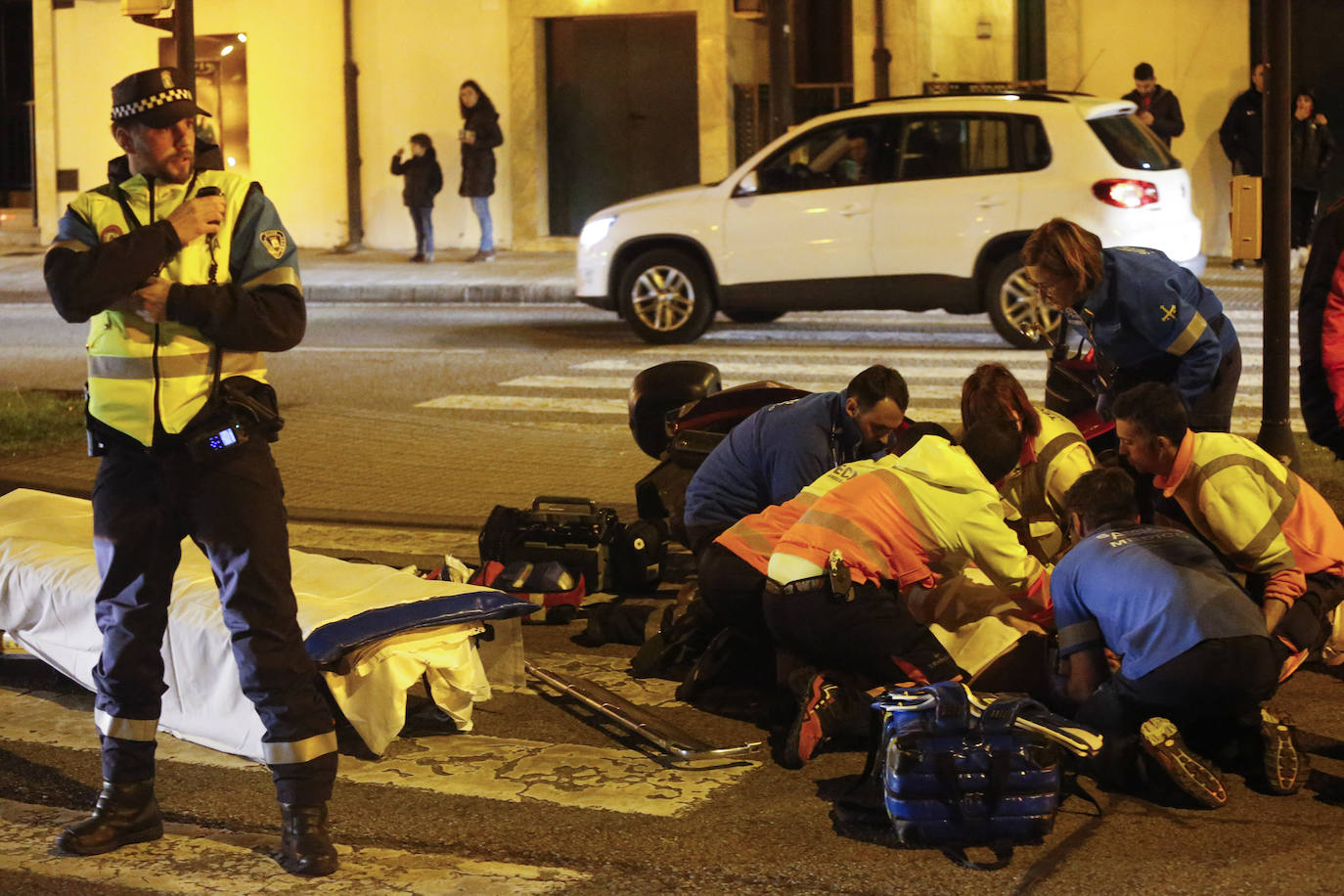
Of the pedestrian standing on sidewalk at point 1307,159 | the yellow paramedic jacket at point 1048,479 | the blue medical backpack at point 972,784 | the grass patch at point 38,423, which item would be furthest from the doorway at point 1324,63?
Result: the blue medical backpack at point 972,784

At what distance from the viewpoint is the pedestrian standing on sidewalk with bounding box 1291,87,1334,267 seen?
58.9 feet

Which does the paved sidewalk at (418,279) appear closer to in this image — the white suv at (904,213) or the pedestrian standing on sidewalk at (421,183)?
the pedestrian standing on sidewalk at (421,183)

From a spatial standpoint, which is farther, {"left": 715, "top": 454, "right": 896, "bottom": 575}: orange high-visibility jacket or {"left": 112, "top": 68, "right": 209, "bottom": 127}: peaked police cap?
{"left": 715, "top": 454, "right": 896, "bottom": 575}: orange high-visibility jacket

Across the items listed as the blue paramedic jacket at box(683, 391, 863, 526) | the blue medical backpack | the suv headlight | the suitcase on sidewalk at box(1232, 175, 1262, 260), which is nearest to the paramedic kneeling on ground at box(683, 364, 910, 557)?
the blue paramedic jacket at box(683, 391, 863, 526)

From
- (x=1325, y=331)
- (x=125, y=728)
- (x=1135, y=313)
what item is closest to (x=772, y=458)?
(x=1135, y=313)

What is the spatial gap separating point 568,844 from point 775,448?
1.92 metres

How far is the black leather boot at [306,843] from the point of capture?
14.6 ft

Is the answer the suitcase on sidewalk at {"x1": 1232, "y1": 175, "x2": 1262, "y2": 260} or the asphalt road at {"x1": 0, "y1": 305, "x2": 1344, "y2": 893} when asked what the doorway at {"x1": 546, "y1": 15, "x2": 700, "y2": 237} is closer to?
the suitcase on sidewalk at {"x1": 1232, "y1": 175, "x2": 1262, "y2": 260}

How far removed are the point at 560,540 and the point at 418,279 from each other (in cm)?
1285

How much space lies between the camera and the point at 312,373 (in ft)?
44.0

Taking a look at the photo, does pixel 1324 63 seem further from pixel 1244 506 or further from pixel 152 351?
pixel 152 351

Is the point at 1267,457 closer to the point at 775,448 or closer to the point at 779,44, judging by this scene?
the point at 775,448

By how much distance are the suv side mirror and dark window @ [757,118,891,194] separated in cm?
3

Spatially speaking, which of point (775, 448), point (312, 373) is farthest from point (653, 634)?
point (312, 373)
